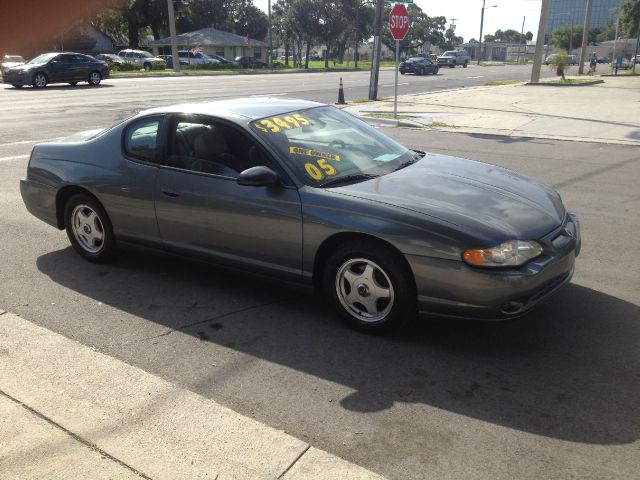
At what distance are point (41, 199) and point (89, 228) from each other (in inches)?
23.9

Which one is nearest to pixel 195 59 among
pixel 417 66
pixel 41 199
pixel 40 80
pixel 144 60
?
pixel 144 60

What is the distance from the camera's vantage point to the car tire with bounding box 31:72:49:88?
27.0 meters

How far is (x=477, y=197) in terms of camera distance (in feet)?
13.5

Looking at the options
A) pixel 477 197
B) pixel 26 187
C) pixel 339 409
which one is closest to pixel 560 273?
pixel 477 197

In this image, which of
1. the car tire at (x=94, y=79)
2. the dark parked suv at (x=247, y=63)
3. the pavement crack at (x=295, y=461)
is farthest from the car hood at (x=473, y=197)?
the dark parked suv at (x=247, y=63)

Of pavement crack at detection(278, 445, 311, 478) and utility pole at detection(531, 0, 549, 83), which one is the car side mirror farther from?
utility pole at detection(531, 0, 549, 83)

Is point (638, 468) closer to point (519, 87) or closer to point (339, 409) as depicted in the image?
point (339, 409)

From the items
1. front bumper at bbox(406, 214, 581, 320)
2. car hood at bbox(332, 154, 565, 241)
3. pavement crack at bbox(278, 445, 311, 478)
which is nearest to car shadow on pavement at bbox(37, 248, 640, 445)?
front bumper at bbox(406, 214, 581, 320)

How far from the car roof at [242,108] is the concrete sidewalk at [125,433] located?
2055 mm

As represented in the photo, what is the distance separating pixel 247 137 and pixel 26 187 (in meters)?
2.60

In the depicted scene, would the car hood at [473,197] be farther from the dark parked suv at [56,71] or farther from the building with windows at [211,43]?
the building with windows at [211,43]

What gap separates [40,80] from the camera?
27297mm

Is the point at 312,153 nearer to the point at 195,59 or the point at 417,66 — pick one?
the point at 417,66

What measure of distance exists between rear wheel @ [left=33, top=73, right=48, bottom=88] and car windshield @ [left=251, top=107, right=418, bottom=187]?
25.6 meters
